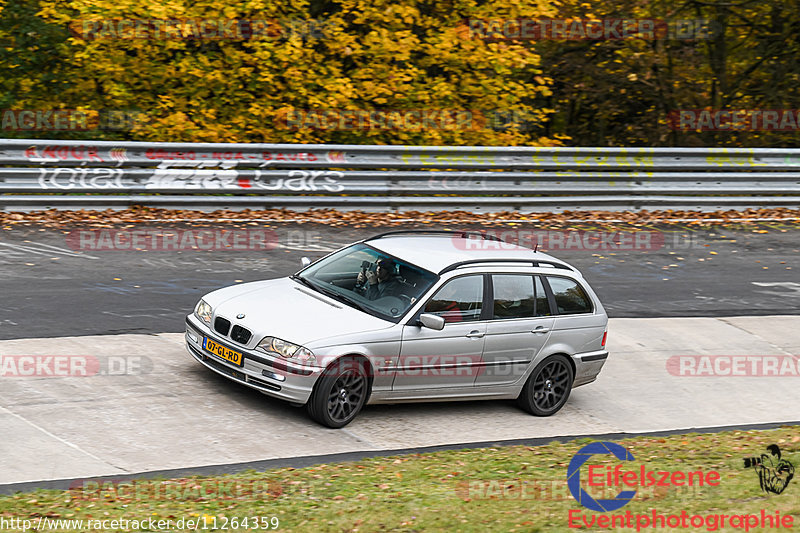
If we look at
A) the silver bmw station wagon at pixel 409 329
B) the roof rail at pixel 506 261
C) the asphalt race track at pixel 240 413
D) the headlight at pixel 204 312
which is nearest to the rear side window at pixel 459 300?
the silver bmw station wagon at pixel 409 329

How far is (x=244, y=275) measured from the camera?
512 inches

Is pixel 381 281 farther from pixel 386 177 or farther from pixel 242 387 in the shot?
pixel 386 177

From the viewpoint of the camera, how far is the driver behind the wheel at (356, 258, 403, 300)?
8953 millimetres

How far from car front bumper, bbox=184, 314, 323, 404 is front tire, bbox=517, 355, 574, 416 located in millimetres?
2463

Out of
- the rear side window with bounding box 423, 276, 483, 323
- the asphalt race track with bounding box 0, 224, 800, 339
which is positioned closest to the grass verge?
the rear side window with bounding box 423, 276, 483, 323

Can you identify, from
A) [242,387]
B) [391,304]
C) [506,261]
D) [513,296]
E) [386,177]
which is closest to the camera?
[391,304]

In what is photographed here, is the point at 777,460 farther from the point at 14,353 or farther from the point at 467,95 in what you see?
the point at 467,95

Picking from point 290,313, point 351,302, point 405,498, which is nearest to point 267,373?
point 290,313

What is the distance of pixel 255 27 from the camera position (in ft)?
59.3

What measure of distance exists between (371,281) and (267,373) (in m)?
1.48

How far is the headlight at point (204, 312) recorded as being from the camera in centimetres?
881

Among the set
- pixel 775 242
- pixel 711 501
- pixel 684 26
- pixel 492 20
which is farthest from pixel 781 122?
pixel 711 501

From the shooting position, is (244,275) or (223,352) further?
(244,275)

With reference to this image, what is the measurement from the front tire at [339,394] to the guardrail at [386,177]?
8.28 meters
